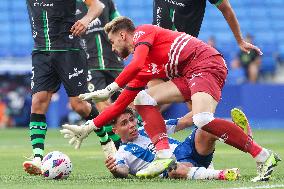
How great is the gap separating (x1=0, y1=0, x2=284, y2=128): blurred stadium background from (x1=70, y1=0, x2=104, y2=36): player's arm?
30.8ft

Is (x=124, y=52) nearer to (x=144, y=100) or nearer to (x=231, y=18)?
(x=144, y=100)

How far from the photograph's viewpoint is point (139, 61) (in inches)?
300

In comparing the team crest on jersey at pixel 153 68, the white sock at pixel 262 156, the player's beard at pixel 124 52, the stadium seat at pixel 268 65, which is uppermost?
the player's beard at pixel 124 52

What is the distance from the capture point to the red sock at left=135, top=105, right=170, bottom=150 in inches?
314

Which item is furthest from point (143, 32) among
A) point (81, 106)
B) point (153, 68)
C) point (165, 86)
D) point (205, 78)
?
point (81, 106)

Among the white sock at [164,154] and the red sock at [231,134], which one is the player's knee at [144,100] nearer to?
the white sock at [164,154]

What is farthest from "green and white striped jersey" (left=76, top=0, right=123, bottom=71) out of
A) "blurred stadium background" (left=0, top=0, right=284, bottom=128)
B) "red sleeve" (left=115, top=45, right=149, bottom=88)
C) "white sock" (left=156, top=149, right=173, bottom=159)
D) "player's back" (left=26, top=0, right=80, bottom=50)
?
"blurred stadium background" (left=0, top=0, right=284, bottom=128)

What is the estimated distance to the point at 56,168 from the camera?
8.10 m

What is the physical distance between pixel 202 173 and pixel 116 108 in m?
0.93

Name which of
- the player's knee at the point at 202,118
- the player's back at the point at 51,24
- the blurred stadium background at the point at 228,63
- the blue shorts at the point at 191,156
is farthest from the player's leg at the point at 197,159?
the blurred stadium background at the point at 228,63

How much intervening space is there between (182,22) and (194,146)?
2219mm

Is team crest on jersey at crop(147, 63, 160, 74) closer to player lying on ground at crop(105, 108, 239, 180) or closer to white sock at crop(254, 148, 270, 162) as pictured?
player lying on ground at crop(105, 108, 239, 180)

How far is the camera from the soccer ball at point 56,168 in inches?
319

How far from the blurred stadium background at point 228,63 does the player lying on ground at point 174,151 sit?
10.7 metres
